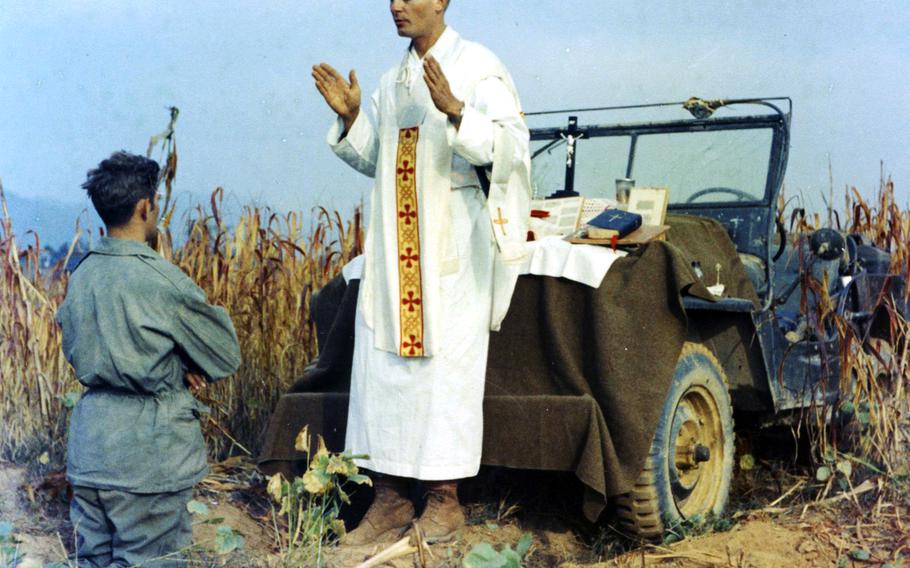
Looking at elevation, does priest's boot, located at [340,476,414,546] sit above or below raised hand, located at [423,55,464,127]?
below

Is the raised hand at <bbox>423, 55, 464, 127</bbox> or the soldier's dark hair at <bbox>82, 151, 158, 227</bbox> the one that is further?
the raised hand at <bbox>423, 55, 464, 127</bbox>

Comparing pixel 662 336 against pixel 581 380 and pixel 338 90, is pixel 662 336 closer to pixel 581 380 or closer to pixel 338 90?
pixel 581 380

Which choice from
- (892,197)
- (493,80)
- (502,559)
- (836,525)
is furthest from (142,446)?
(892,197)

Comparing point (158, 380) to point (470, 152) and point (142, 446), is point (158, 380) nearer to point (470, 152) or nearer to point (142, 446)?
point (142, 446)

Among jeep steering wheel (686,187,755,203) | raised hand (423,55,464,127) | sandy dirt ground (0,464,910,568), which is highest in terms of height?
raised hand (423,55,464,127)

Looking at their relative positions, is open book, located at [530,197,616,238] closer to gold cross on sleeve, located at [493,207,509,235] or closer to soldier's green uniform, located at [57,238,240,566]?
gold cross on sleeve, located at [493,207,509,235]

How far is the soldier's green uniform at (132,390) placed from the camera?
3.52 meters

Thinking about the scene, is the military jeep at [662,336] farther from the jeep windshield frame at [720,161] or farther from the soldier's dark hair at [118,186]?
the soldier's dark hair at [118,186]

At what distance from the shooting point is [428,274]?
4285 mm

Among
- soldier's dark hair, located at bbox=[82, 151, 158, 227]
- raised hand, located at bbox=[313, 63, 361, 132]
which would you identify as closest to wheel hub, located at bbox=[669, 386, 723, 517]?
raised hand, located at bbox=[313, 63, 361, 132]

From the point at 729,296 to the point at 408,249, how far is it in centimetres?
176

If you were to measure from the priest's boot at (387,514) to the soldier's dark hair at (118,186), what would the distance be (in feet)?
4.86

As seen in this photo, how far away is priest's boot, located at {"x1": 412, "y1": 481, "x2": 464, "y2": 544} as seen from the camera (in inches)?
169

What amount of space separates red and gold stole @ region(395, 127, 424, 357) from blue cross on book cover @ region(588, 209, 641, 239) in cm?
79
